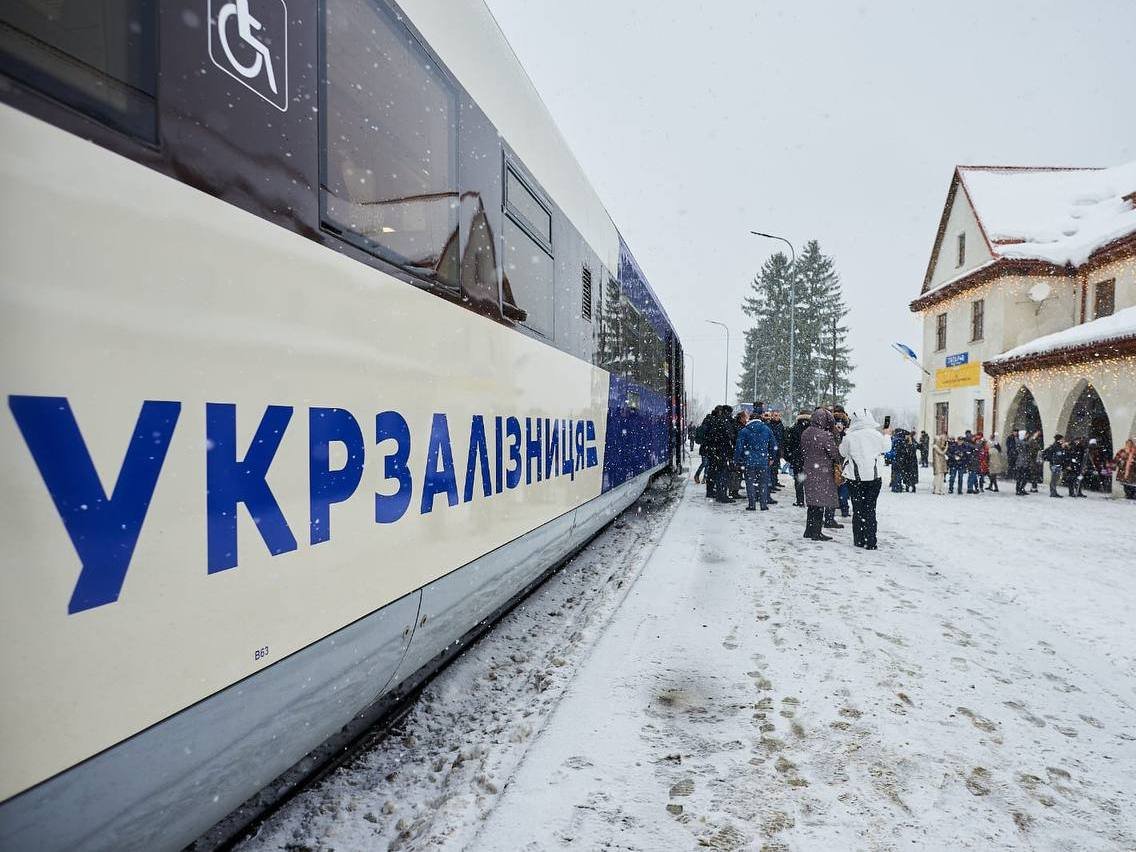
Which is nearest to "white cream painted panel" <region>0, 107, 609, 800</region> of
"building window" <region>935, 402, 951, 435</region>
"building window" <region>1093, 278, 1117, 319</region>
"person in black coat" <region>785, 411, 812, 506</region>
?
"person in black coat" <region>785, 411, 812, 506</region>

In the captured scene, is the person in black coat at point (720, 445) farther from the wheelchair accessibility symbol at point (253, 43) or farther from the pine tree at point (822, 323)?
the pine tree at point (822, 323)

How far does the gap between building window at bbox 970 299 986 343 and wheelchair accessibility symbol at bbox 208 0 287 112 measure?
2579 cm

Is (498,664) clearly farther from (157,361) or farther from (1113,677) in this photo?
(1113,677)

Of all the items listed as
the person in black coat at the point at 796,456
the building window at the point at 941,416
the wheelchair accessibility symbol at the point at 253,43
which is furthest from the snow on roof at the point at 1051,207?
the wheelchair accessibility symbol at the point at 253,43

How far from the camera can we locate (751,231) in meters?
24.7

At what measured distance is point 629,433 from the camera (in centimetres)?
834

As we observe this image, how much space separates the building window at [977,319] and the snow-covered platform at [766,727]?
19606 mm

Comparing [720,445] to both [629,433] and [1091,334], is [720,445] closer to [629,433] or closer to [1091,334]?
[629,433]

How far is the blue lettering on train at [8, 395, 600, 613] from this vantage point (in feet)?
4.27

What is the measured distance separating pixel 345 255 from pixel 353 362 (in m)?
0.34

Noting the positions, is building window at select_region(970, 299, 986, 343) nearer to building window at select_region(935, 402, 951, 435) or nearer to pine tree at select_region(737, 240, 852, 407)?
building window at select_region(935, 402, 951, 435)

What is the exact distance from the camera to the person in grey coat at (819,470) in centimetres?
852

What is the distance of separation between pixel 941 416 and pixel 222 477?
92.3 ft

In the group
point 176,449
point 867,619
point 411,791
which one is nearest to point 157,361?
point 176,449
